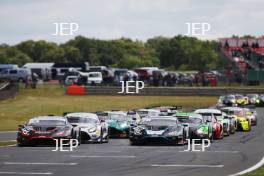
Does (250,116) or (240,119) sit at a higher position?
(240,119)

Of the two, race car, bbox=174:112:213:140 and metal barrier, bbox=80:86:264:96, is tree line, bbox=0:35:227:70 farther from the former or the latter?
race car, bbox=174:112:213:140

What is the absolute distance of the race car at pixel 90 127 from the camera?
112 ft

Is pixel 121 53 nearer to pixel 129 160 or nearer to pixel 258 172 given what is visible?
pixel 129 160

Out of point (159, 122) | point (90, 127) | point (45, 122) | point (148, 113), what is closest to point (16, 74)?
point (148, 113)

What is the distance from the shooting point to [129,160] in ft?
83.5

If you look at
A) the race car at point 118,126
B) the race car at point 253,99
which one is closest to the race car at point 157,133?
the race car at point 118,126

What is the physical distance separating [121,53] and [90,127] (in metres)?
130

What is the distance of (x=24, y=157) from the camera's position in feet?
85.7

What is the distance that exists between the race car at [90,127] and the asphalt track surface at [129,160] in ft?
2.12

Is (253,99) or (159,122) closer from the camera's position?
(159,122)

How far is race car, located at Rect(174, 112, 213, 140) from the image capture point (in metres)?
34.9

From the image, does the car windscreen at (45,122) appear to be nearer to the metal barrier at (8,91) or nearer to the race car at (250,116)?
the race car at (250,116)

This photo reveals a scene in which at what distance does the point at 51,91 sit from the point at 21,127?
46.6 meters

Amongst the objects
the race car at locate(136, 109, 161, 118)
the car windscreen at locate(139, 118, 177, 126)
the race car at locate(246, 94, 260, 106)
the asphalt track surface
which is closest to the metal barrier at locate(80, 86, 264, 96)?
the race car at locate(246, 94, 260, 106)
